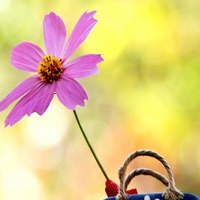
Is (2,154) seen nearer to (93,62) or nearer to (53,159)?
(53,159)

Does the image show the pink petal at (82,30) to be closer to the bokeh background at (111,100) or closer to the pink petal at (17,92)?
the pink petal at (17,92)

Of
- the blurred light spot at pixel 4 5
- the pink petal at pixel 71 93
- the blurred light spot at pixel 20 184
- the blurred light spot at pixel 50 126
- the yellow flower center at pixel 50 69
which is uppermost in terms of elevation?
the blurred light spot at pixel 4 5

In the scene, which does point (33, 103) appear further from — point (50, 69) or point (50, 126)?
point (50, 126)

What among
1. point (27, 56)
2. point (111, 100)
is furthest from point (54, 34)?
point (111, 100)

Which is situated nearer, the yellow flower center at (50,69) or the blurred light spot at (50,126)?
the yellow flower center at (50,69)

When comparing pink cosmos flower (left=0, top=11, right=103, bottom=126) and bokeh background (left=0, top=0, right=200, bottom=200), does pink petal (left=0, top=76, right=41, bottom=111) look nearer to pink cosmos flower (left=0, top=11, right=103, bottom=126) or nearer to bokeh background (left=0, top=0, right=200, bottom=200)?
pink cosmos flower (left=0, top=11, right=103, bottom=126)

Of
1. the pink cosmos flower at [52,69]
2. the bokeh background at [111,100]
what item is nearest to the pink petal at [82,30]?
the pink cosmos flower at [52,69]

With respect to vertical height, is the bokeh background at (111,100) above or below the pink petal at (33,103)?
above
